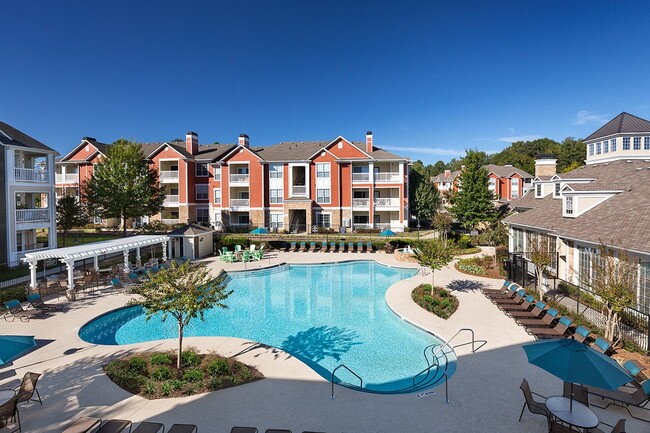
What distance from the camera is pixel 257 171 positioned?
43281 mm

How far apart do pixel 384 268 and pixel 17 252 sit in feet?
86.2

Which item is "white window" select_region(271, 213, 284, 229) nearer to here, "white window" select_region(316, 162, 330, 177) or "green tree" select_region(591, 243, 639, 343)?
"white window" select_region(316, 162, 330, 177)

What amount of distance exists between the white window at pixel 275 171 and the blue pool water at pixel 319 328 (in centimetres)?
2179

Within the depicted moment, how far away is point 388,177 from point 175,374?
3509cm

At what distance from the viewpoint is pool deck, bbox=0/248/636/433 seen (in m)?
7.79

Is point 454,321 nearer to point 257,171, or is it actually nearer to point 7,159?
point 7,159

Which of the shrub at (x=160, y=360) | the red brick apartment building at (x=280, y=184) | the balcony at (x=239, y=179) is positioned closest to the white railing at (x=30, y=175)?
the red brick apartment building at (x=280, y=184)

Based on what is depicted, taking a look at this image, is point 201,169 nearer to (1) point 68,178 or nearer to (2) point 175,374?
(1) point 68,178

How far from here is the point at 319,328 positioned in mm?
15398

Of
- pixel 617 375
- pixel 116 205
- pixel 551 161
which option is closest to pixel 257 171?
pixel 116 205

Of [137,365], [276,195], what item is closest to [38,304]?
[137,365]

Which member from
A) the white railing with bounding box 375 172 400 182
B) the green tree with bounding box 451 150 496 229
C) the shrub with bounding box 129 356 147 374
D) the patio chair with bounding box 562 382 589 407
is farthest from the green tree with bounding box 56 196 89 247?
the green tree with bounding box 451 150 496 229

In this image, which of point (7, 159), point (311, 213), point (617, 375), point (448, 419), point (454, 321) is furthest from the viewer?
point (311, 213)

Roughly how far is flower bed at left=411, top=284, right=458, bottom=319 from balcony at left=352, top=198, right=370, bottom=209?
2297 cm
